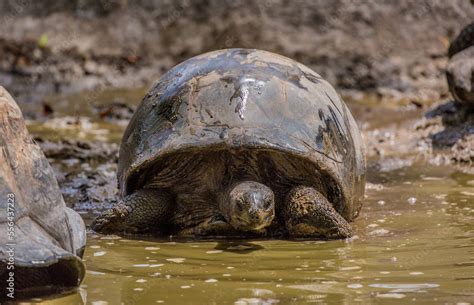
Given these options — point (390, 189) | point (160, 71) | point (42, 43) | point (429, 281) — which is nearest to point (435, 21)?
point (160, 71)

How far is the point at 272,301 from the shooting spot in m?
3.85

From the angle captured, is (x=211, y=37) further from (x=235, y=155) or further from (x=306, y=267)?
(x=306, y=267)

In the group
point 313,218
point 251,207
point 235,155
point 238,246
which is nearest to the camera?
point 251,207

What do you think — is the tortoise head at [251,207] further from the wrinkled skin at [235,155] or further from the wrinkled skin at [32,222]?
the wrinkled skin at [32,222]

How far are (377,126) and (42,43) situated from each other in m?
5.44

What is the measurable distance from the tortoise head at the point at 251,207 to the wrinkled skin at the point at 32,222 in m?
1.16

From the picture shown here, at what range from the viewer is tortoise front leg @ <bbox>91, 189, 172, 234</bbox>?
5.47 metres

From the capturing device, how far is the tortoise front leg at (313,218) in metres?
5.22

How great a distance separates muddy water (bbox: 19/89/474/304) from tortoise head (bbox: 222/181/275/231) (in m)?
0.12

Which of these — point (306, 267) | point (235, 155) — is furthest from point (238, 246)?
point (306, 267)

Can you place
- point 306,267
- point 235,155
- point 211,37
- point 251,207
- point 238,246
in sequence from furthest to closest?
point 211,37 < point 235,155 < point 238,246 < point 251,207 < point 306,267

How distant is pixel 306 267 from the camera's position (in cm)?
453

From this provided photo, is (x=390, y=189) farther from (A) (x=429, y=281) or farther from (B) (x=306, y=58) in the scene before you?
(B) (x=306, y=58)

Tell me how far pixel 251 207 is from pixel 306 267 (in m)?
0.59
